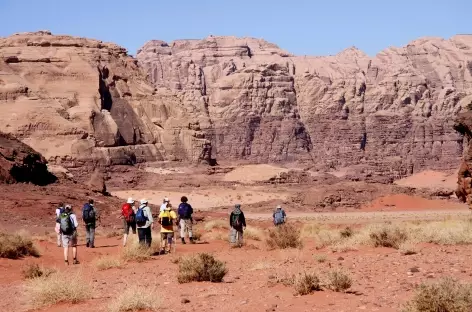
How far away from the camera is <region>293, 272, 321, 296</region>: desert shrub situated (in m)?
10.9

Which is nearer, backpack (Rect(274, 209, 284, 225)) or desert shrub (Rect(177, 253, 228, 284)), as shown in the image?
desert shrub (Rect(177, 253, 228, 284))

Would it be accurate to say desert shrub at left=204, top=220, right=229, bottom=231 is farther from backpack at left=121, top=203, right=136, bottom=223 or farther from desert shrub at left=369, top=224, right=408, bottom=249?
desert shrub at left=369, top=224, right=408, bottom=249

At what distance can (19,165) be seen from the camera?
37.8 metres

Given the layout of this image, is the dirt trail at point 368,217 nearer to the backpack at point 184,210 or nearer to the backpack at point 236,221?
the backpack at point 184,210

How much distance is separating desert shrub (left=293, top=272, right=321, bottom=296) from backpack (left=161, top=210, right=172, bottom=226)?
8318mm

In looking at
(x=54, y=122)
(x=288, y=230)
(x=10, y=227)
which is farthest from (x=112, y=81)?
(x=288, y=230)

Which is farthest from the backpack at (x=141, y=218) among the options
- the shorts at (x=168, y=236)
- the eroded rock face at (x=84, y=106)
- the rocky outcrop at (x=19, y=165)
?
the eroded rock face at (x=84, y=106)

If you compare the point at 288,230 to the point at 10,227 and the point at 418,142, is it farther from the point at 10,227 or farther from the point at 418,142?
the point at 418,142

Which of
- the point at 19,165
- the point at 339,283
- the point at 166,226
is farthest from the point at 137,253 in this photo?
the point at 19,165

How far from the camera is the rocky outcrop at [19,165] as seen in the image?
121 ft

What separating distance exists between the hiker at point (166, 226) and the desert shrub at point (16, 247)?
10.4 ft

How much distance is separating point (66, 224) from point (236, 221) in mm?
5054

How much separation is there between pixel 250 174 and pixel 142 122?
10728 mm

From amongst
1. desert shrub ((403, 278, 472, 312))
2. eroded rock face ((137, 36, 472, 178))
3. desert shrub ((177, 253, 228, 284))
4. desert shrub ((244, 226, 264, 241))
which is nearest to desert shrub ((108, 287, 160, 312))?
desert shrub ((177, 253, 228, 284))
